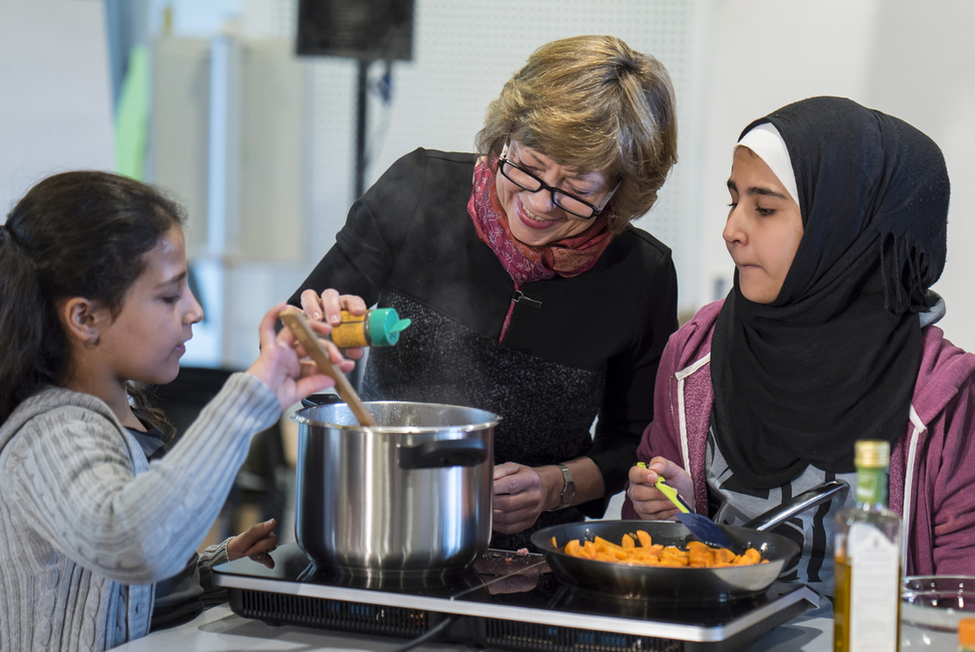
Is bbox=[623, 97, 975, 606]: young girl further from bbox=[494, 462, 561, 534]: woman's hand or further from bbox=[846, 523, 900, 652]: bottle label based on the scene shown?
bbox=[846, 523, 900, 652]: bottle label

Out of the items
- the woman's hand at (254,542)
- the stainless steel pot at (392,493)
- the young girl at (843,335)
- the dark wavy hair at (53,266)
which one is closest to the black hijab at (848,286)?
the young girl at (843,335)

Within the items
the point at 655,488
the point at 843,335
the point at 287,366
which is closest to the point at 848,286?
the point at 843,335

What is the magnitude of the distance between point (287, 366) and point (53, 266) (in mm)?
348

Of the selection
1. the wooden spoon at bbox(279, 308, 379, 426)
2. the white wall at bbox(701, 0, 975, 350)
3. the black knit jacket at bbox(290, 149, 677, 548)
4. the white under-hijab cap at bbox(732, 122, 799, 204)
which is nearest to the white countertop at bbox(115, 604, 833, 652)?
the wooden spoon at bbox(279, 308, 379, 426)

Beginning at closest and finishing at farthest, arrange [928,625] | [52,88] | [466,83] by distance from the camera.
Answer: [928,625] < [52,88] < [466,83]

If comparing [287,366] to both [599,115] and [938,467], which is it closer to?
[599,115]

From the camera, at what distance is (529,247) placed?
1.57 metres

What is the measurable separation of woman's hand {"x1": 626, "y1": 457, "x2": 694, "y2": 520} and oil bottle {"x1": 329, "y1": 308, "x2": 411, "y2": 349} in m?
0.46

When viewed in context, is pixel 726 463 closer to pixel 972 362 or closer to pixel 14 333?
pixel 972 362

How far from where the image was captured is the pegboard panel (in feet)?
12.2

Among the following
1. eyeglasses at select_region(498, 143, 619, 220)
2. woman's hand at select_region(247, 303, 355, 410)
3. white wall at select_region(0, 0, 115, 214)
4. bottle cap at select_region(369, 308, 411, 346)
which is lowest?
woman's hand at select_region(247, 303, 355, 410)

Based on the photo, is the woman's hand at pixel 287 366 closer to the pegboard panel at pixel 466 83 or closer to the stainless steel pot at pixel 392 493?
the stainless steel pot at pixel 392 493

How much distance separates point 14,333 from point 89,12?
2.54 metres

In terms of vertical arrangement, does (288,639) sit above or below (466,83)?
below
